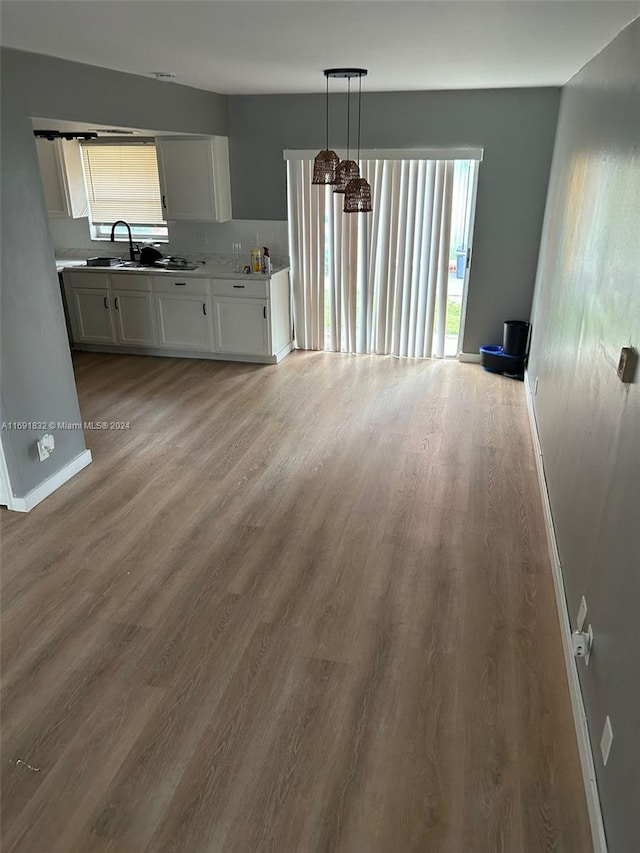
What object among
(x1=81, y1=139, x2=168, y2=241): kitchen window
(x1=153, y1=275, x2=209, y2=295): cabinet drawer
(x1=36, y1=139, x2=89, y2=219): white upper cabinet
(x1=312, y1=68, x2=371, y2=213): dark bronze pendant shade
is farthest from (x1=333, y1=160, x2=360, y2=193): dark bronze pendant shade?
(x1=36, y1=139, x2=89, y2=219): white upper cabinet

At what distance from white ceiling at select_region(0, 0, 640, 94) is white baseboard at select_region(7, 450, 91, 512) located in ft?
7.92

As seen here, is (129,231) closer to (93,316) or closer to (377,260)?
(93,316)

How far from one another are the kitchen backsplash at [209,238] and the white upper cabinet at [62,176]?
31cm

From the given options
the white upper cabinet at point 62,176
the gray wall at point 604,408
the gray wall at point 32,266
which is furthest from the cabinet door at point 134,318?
the gray wall at point 604,408

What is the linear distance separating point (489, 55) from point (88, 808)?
13.0 feet

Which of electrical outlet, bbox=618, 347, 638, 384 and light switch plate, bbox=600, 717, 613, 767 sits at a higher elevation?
electrical outlet, bbox=618, 347, 638, 384

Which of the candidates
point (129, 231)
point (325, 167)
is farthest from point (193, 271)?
point (325, 167)

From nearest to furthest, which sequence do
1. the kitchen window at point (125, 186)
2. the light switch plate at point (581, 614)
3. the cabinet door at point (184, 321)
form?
the light switch plate at point (581, 614) < the cabinet door at point (184, 321) < the kitchen window at point (125, 186)

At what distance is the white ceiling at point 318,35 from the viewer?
2.25 metres

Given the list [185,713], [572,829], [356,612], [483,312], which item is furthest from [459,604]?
[483,312]

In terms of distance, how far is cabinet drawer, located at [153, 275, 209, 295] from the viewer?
609 centimetres

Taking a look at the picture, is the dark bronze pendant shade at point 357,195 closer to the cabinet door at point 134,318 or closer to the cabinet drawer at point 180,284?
the cabinet drawer at point 180,284

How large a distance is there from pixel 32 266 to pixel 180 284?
272 cm

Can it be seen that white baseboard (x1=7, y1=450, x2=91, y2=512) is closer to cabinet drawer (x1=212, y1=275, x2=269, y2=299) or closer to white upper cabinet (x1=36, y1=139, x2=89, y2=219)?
cabinet drawer (x1=212, y1=275, x2=269, y2=299)
